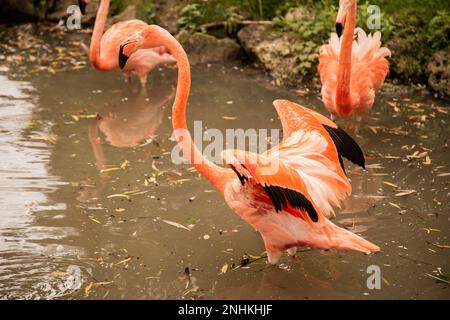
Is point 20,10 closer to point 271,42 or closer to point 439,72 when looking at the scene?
point 271,42

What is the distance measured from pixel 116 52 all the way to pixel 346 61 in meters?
2.54

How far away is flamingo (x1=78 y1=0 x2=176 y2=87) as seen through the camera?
22.1 feet

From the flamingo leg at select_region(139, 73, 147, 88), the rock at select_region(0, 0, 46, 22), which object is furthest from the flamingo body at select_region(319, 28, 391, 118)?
the rock at select_region(0, 0, 46, 22)

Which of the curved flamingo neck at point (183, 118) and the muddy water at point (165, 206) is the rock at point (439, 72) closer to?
the muddy water at point (165, 206)

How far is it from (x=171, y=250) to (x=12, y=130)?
2404 mm

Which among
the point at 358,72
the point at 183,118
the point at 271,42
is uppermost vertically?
the point at 183,118

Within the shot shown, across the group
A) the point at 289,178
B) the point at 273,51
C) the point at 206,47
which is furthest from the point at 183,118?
the point at 206,47

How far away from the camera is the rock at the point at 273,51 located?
712 centimetres

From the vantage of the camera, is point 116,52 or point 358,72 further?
point 116,52

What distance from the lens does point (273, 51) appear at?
7.31m

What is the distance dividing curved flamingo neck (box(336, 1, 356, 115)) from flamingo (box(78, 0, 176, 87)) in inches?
84.9
